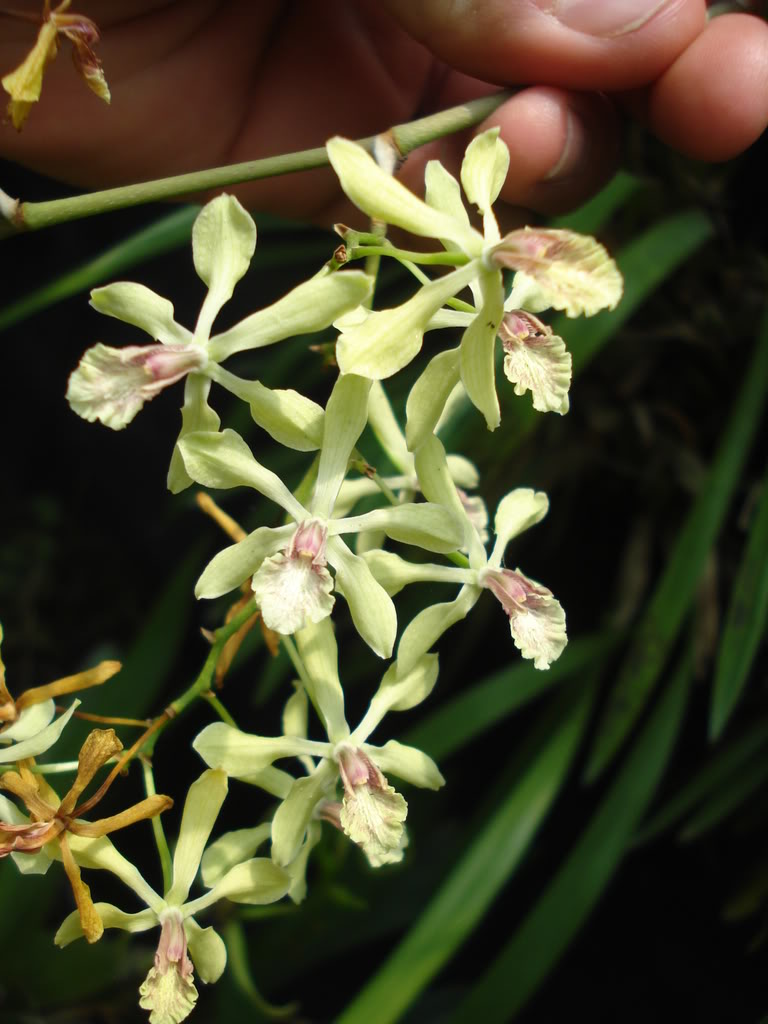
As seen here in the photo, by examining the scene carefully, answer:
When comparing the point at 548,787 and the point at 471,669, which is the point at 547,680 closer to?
the point at 548,787

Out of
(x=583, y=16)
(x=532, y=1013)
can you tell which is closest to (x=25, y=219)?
(x=583, y=16)

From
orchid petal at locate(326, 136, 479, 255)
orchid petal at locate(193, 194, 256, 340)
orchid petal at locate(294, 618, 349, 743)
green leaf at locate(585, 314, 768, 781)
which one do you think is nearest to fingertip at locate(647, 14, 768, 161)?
green leaf at locate(585, 314, 768, 781)

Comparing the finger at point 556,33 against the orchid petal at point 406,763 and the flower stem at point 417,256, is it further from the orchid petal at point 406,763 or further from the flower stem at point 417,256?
the orchid petal at point 406,763

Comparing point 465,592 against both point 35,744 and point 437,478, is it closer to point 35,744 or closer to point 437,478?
point 437,478

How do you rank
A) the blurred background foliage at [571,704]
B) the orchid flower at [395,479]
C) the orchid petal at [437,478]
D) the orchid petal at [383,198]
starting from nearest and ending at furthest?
the orchid petal at [383,198] → the orchid petal at [437,478] → the orchid flower at [395,479] → the blurred background foliage at [571,704]

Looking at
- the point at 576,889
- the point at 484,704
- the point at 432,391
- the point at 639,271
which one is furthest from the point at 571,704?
the point at 432,391

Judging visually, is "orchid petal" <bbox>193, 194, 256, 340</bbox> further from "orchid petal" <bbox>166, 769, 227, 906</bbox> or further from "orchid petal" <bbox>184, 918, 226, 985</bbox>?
"orchid petal" <bbox>184, 918, 226, 985</bbox>

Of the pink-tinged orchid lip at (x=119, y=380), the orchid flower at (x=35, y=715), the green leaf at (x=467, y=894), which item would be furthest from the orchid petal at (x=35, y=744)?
the green leaf at (x=467, y=894)
